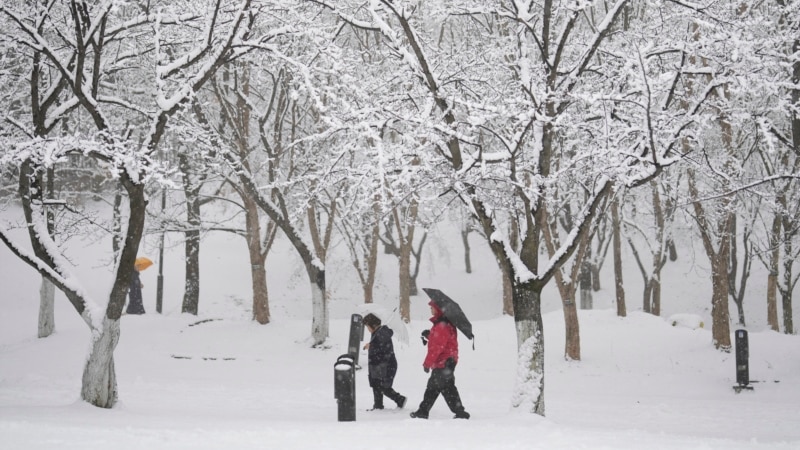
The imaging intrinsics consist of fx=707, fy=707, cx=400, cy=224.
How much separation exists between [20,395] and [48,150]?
535 cm

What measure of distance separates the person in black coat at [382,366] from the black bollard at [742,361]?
6678mm

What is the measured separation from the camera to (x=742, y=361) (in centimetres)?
1271

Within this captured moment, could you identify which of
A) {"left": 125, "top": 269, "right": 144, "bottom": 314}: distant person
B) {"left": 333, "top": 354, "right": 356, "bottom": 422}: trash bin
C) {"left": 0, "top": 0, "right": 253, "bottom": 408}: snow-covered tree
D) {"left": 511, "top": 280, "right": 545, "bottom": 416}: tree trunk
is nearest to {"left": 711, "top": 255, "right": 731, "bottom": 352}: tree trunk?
{"left": 511, "top": 280, "right": 545, "bottom": 416}: tree trunk

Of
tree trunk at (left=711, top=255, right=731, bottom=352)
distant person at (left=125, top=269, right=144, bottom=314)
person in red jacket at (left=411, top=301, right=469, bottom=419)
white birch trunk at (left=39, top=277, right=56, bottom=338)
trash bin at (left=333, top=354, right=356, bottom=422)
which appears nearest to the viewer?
trash bin at (left=333, top=354, right=356, bottom=422)

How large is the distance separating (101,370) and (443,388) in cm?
428

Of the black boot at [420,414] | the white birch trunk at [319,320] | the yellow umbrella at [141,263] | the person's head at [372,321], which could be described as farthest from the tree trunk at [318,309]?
the yellow umbrella at [141,263]

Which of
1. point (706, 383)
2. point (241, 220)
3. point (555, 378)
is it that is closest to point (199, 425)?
point (555, 378)

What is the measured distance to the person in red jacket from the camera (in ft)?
28.5

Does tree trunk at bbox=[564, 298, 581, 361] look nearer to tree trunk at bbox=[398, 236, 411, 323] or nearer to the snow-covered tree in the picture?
tree trunk at bbox=[398, 236, 411, 323]

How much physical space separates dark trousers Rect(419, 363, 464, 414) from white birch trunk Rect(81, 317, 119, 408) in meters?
3.96

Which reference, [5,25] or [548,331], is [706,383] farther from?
[5,25]

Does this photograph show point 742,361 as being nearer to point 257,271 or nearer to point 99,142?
point 99,142

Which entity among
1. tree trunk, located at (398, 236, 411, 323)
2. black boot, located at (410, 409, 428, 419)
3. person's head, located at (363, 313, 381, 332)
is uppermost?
tree trunk, located at (398, 236, 411, 323)

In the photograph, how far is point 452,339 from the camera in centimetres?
883
